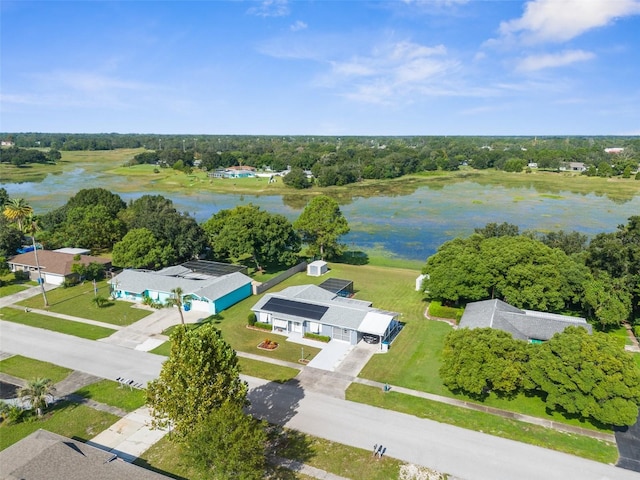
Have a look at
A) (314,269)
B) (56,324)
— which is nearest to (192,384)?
(56,324)

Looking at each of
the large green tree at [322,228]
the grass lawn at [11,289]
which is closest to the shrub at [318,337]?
the large green tree at [322,228]

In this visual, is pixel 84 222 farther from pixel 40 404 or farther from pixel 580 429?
pixel 580 429

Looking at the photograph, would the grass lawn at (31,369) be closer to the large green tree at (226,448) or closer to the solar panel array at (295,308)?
the solar panel array at (295,308)

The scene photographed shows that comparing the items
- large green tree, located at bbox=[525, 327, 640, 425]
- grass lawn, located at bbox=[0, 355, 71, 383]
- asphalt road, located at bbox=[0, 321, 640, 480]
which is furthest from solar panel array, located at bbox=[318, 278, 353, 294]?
grass lawn, located at bbox=[0, 355, 71, 383]

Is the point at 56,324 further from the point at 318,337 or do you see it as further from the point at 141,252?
the point at 318,337

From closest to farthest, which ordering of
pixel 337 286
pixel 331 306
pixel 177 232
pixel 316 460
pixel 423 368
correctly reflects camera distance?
pixel 316 460
pixel 423 368
pixel 331 306
pixel 337 286
pixel 177 232

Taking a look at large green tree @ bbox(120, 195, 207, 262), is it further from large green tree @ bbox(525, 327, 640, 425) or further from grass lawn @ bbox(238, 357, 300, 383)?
large green tree @ bbox(525, 327, 640, 425)
